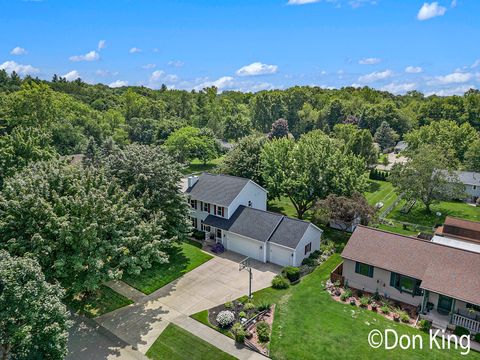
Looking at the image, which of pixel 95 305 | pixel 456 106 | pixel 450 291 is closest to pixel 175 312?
pixel 95 305

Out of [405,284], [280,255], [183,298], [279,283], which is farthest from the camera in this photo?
[280,255]

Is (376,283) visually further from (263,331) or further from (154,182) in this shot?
(154,182)

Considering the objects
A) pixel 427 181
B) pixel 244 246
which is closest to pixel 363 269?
pixel 244 246

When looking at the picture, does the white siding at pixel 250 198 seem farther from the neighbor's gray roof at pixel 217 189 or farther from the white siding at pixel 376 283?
the white siding at pixel 376 283

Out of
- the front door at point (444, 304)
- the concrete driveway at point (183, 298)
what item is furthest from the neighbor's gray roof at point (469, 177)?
the concrete driveway at point (183, 298)

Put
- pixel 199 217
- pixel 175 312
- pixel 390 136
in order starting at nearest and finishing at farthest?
pixel 175 312 < pixel 199 217 < pixel 390 136

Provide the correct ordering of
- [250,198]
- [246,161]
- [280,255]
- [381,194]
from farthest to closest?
1. [381,194]
2. [246,161]
3. [250,198]
4. [280,255]

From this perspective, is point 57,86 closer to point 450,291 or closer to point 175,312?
point 175,312
